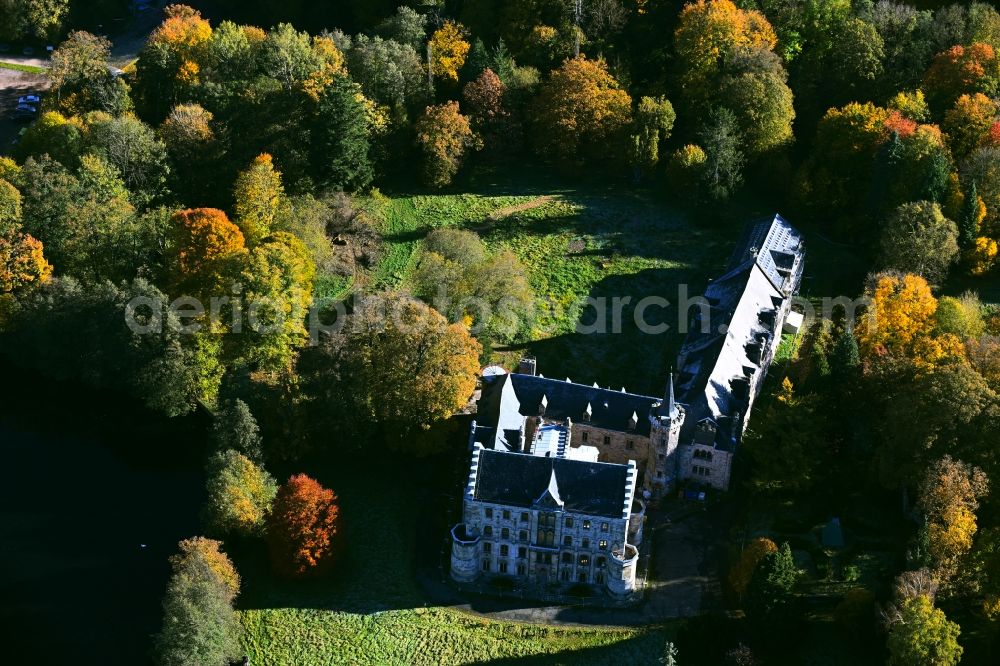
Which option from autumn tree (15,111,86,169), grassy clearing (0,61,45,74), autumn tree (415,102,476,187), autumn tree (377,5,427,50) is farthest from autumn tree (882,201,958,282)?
grassy clearing (0,61,45,74)

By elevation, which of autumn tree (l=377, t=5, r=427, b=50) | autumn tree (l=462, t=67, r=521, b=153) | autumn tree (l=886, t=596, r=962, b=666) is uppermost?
autumn tree (l=377, t=5, r=427, b=50)

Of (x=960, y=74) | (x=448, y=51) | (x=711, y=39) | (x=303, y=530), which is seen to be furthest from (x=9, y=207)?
(x=960, y=74)

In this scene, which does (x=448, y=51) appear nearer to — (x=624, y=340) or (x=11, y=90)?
(x=624, y=340)

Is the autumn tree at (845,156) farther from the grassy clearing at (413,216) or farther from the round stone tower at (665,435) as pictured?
the round stone tower at (665,435)

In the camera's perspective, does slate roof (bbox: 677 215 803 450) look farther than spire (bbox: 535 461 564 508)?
Yes

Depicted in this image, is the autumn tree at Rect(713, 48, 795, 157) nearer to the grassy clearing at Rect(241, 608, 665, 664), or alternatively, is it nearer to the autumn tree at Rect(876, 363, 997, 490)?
the autumn tree at Rect(876, 363, 997, 490)

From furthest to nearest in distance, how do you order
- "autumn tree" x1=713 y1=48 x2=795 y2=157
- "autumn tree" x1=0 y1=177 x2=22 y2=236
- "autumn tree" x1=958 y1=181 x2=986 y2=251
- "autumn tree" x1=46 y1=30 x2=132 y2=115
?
"autumn tree" x1=46 y1=30 x2=132 y2=115 → "autumn tree" x1=713 y1=48 x2=795 y2=157 → "autumn tree" x1=958 y1=181 x2=986 y2=251 → "autumn tree" x1=0 y1=177 x2=22 y2=236

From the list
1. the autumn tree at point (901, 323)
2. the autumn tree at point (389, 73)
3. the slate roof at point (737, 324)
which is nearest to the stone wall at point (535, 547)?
the slate roof at point (737, 324)
